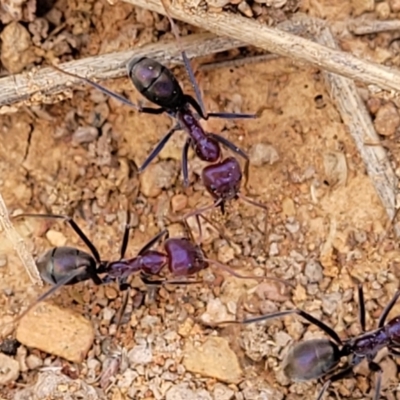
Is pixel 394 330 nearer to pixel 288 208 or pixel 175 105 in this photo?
pixel 288 208

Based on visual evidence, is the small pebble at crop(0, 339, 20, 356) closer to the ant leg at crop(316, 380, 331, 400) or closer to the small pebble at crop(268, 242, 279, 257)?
the small pebble at crop(268, 242, 279, 257)

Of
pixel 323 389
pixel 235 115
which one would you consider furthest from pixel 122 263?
pixel 323 389

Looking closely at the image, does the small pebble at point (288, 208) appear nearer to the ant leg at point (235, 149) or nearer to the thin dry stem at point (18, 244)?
the ant leg at point (235, 149)

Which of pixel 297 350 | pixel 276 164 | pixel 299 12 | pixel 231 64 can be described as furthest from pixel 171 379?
pixel 299 12

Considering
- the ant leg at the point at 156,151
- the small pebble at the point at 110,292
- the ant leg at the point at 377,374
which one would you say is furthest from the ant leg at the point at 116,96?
the ant leg at the point at 377,374

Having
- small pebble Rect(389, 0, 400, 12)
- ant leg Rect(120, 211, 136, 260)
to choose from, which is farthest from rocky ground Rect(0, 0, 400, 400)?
ant leg Rect(120, 211, 136, 260)

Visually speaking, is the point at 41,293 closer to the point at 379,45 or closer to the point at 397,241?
the point at 397,241
